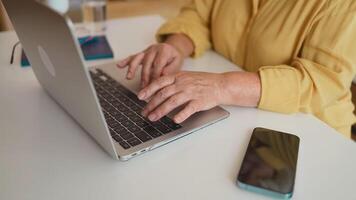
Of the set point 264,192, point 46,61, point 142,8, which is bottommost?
point 142,8

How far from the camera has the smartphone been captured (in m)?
0.46

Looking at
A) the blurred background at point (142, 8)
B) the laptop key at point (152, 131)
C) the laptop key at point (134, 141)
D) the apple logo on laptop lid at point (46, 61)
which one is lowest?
the blurred background at point (142, 8)

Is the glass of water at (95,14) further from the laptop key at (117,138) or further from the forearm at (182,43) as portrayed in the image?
the laptop key at (117,138)

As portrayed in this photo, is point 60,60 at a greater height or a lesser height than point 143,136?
greater

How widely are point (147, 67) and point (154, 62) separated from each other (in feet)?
0.09

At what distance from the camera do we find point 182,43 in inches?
34.4

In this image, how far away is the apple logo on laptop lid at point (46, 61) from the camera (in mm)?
520

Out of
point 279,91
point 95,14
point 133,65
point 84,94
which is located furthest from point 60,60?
point 95,14

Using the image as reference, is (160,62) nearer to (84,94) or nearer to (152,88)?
(152,88)

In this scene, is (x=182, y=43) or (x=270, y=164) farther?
(x=182, y=43)

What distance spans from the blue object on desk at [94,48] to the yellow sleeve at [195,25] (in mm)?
153

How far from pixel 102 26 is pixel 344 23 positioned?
2.33 ft

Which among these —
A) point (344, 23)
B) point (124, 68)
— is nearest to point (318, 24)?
point (344, 23)

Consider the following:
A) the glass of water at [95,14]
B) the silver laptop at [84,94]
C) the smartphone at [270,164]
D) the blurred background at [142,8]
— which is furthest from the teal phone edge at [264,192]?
the blurred background at [142,8]
